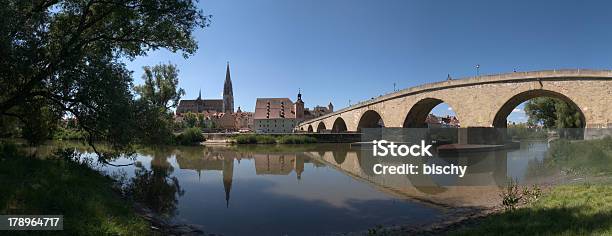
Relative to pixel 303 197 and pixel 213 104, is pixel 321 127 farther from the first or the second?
pixel 213 104

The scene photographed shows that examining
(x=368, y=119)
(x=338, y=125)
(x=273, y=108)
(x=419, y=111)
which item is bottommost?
(x=338, y=125)

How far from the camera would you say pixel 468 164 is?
66.6ft

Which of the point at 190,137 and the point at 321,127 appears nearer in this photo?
the point at 190,137

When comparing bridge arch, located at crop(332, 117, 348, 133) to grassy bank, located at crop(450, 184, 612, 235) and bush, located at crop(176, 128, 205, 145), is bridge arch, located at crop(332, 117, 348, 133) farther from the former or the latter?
grassy bank, located at crop(450, 184, 612, 235)

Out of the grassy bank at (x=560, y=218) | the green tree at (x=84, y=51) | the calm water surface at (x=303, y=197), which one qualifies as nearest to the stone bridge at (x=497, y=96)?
the calm water surface at (x=303, y=197)

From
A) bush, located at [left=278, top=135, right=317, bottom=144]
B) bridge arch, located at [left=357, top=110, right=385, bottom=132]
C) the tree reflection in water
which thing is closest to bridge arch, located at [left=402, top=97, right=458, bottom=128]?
bridge arch, located at [left=357, top=110, right=385, bottom=132]

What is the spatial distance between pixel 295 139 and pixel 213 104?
86.4 metres

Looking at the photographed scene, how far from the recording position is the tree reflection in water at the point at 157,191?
30.0 feet

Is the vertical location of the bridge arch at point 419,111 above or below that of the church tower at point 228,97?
below

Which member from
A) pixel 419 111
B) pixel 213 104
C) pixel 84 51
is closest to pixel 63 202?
pixel 84 51

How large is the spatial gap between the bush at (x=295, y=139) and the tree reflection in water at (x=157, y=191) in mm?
26882

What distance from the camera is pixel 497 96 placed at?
26.6 metres

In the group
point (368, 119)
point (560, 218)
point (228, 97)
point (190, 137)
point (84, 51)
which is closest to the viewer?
point (560, 218)

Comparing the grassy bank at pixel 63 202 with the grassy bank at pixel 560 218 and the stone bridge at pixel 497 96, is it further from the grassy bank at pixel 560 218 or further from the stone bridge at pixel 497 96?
the stone bridge at pixel 497 96
